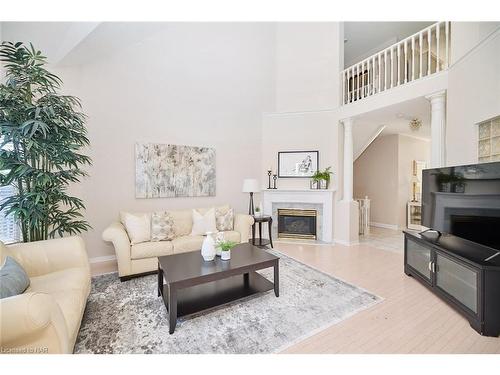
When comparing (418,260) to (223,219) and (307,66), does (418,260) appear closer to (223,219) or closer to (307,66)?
(223,219)

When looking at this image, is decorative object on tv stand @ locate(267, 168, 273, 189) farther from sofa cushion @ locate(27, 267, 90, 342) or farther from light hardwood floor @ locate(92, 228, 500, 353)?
sofa cushion @ locate(27, 267, 90, 342)

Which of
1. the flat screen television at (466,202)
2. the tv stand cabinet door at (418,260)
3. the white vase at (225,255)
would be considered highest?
the flat screen television at (466,202)

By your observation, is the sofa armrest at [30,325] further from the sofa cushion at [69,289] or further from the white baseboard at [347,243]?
the white baseboard at [347,243]

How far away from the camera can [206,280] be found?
2.03 metres

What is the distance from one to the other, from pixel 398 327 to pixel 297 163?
11.6 ft

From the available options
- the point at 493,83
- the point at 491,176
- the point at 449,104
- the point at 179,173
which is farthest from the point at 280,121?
the point at 491,176

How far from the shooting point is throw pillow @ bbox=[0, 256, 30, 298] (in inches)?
55.2

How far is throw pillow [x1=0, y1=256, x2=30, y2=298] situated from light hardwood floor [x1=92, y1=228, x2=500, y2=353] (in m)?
1.63

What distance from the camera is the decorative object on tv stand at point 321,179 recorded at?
15.1 ft

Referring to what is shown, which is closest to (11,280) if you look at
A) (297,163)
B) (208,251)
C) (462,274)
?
(208,251)

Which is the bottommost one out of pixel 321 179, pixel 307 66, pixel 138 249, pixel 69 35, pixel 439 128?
pixel 138 249

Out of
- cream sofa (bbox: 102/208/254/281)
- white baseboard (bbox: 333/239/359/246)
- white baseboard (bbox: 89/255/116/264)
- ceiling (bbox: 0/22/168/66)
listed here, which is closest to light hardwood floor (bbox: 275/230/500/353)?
white baseboard (bbox: 333/239/359/246)

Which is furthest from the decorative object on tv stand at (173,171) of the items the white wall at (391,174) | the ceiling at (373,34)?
the white wall at (391,174)

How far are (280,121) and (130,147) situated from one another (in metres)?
3.10
